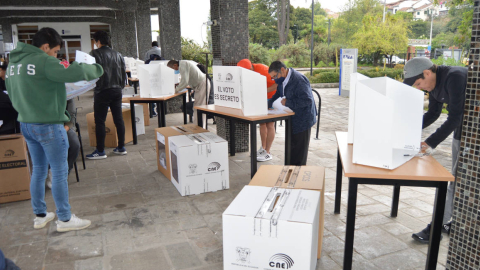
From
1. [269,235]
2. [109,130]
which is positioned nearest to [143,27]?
[109,130]

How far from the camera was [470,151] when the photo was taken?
71.8 inches

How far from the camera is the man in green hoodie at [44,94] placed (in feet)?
8.15

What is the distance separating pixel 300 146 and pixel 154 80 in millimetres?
2464

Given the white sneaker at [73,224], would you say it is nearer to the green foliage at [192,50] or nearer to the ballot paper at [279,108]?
the ballot paper at [279,108]

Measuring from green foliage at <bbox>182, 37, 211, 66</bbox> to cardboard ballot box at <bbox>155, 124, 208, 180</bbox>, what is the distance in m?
9.96

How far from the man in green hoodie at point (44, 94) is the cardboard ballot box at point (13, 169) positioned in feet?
2.50

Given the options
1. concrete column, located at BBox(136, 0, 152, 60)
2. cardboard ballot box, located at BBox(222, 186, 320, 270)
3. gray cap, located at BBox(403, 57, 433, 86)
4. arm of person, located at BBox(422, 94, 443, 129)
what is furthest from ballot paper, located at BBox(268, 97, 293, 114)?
concrete column, located at BBox(136, 0, 152, 60)

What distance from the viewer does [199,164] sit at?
353 cm

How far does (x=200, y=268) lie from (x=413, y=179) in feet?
4.50

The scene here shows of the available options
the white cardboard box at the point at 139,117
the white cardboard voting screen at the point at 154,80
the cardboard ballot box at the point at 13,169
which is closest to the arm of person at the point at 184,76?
the white cardboard voting screen at the point at 154,80

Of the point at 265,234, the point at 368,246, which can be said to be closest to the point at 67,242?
the point at 265,234

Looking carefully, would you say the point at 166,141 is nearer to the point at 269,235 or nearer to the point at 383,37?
the point at 269,235

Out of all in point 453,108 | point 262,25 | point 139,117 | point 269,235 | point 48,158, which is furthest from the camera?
point 262,25

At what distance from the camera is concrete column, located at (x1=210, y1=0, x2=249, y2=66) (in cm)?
500
